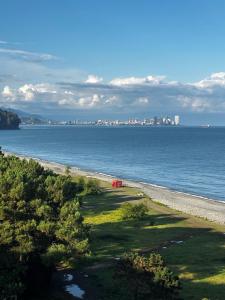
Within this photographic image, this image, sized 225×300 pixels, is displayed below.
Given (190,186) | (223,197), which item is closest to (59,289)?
(223,197)

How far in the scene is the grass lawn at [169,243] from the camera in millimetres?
38031

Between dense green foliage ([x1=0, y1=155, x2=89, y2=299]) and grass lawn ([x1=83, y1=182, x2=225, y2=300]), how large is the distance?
5.68 meters

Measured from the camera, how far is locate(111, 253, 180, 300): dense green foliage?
29156 millimetres

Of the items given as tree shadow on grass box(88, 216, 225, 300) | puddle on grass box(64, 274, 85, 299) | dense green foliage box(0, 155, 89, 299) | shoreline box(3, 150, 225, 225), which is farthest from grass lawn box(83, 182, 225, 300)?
dense green foliage box(0, 155, 89, 299)

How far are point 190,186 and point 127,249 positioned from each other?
201ft

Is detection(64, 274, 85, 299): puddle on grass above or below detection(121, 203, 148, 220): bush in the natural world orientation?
below

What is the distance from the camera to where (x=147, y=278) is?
96.5 ft

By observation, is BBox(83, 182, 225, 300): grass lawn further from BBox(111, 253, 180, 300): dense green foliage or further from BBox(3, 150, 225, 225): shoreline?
BBox(111, 253, 180, 300): dense green foliage

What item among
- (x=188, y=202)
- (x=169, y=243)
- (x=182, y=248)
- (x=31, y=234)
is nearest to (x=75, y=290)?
(x=31, y=234)

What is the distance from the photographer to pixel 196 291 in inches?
1409

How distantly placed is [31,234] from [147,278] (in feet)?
29.9

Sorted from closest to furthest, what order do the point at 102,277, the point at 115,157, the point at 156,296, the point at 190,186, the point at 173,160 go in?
the point at 156,296
the point at 102,277
the point at 190,186
the point at 173,160
the point at 115,157

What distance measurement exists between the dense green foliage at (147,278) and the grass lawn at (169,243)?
17.6 ft

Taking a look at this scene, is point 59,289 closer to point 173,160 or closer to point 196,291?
point 196,291
